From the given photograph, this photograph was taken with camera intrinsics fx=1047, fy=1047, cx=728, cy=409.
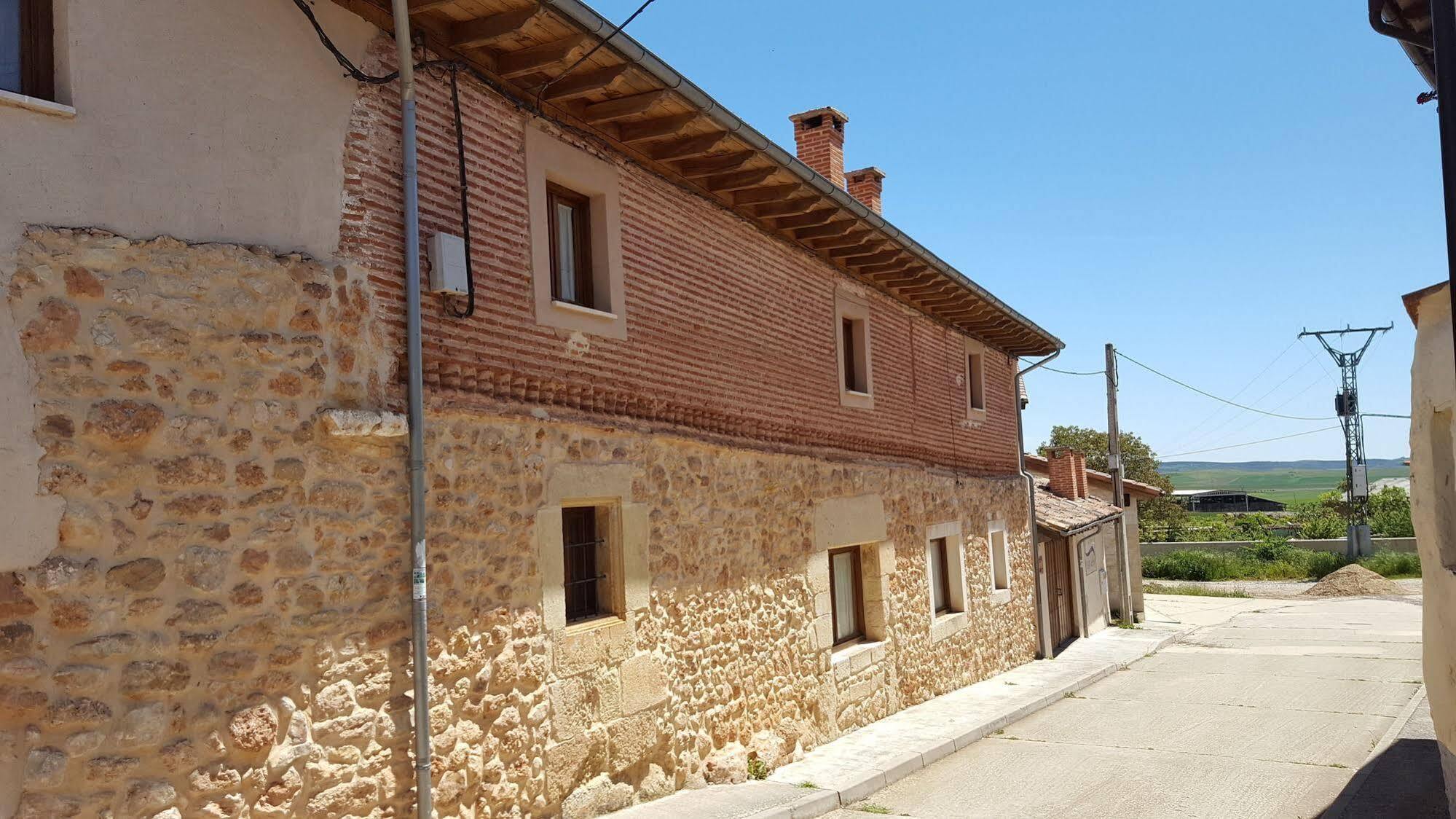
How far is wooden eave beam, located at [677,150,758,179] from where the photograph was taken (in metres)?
8.11

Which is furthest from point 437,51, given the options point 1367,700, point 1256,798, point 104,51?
point 1367,700

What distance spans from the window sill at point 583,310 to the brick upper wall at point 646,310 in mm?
171

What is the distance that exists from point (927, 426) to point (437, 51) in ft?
28.7

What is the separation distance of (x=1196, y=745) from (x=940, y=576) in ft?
13.2

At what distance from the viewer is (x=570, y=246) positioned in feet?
23.4

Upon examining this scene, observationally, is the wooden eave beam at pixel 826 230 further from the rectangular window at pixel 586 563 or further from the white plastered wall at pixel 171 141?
the white plastered wall at pixel 171 141

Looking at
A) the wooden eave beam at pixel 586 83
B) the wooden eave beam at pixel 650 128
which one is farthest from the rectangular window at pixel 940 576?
the wooden eave beam at pixel 586 83

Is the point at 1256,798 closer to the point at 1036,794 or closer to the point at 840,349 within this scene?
the point at 1036,794

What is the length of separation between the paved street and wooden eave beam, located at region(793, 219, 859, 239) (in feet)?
16.7

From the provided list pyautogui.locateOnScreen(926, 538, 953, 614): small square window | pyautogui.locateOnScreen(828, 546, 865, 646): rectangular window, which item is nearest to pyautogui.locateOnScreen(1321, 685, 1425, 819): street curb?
pyautogui.locateOnScreen(828, 546, 865, 646): rectangular window

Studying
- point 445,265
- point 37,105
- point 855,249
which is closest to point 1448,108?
point 445,265

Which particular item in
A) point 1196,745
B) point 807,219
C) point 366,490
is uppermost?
point 807,219

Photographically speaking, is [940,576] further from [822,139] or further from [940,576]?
[822,139]

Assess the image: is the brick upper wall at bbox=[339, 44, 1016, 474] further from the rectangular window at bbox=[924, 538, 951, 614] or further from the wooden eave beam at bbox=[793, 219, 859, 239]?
the rectangular window at bbox=[924, 538, 951, 614]
